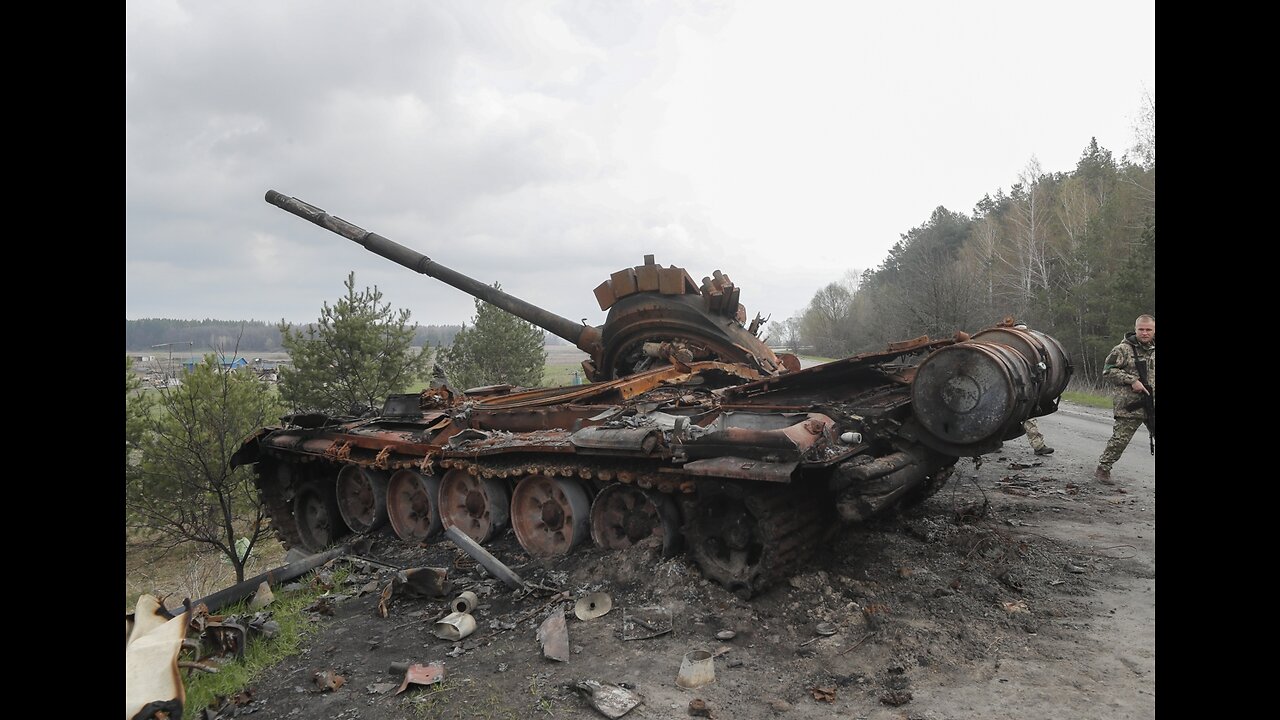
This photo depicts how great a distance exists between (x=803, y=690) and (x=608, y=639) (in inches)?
58.9

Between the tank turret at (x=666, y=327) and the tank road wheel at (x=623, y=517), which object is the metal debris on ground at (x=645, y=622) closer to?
the tank road wheel at (x=623, y=517)

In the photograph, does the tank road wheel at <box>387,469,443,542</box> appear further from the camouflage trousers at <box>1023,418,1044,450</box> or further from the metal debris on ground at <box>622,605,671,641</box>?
the camouflage trousers at <box>1023,418,1044,450</box>

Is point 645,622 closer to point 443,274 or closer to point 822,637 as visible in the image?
point 822,637

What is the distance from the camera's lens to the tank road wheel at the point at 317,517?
9.54m

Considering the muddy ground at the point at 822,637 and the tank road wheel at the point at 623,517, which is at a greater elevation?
the tank road wheel at the point at 623,517

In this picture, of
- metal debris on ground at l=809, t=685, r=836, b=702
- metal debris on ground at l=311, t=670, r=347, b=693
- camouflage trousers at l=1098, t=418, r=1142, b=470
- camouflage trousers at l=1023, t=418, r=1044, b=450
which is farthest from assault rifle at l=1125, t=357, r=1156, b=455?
metal debris on ground at l=311, t=670, r=347, b=693

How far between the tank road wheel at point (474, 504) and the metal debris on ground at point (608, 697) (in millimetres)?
3457

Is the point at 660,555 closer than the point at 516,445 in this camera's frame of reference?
Yes

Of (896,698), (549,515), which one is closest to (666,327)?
(549,515)

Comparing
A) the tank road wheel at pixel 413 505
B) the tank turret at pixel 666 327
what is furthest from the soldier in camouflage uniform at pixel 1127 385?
the tank road wheel at pixel 413 505
